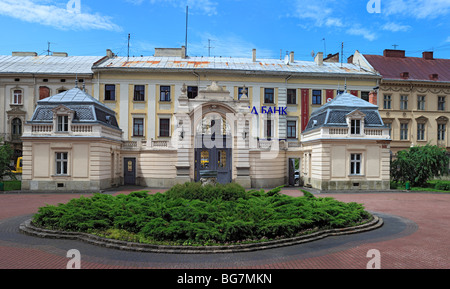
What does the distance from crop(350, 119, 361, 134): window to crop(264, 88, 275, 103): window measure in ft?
43.0

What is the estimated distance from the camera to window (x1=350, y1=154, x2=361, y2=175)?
29109 mm

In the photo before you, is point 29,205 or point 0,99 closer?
point 29,205

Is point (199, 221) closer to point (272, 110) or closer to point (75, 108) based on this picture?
point (75, 108)

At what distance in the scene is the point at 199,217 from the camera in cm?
1229

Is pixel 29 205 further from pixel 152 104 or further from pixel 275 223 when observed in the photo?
pixel 152 104

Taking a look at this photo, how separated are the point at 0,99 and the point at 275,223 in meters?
41.1

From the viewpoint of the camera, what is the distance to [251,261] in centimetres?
978

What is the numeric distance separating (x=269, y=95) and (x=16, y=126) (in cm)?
3021

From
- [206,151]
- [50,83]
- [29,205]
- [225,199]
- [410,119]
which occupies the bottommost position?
[29,205]

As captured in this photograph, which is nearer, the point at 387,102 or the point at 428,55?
the point at 387,102

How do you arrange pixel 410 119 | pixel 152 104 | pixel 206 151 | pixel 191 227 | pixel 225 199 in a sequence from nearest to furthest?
pixel 191 227 → pixel 225 199 → pixel 206 151 → pixel 152 104 → pixel 410 119

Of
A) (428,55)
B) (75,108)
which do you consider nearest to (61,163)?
(75,108)
